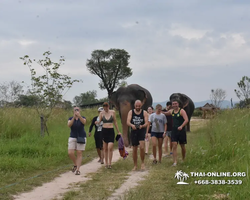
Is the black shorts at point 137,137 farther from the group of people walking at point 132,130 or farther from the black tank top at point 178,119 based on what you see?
the black tank top at point 178,119

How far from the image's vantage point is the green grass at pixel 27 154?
8197mm

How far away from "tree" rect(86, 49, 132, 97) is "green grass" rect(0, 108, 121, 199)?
35290 mm

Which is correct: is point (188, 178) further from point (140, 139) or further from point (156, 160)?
point (156, 160)

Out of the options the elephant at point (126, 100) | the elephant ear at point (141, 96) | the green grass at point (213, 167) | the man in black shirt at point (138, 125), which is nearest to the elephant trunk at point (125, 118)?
the elephant at point (126, 100)

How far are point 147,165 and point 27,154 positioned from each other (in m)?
3.81

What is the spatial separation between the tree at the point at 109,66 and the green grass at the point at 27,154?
35290 mm

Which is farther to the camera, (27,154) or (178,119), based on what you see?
(27,154)

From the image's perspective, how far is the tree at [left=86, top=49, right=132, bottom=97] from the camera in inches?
2078

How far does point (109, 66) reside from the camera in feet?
172

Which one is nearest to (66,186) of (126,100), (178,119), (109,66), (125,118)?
(178,119)

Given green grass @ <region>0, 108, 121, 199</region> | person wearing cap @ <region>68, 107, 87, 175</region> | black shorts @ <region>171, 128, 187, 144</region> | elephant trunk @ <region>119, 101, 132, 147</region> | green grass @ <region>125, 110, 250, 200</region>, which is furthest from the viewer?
elephant trunk @ <region>119, 101, 132, 147</region>

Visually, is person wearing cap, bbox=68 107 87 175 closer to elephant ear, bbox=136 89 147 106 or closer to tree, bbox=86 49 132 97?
elephant ear, bbox=136 89 147 106

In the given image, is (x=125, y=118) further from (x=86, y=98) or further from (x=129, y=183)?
(x=86, y=98)

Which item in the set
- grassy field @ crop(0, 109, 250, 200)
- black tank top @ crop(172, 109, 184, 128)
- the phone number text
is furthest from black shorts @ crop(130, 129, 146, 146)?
the phone number text
